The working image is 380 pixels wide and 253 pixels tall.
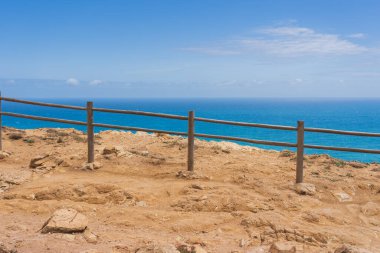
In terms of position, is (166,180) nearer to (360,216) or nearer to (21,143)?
(360,216)

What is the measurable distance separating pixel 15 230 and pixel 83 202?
1.45 meters

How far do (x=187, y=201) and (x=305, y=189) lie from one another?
2266 millimetres

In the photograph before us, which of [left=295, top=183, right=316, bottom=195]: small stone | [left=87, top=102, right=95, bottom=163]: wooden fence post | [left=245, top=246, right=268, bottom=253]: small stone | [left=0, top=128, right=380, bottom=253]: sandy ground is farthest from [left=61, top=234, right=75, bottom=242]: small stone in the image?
[left=295, top=183, right=316, bottom=195]: small stone

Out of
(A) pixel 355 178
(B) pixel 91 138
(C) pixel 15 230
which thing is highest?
(B) pixel 91 138

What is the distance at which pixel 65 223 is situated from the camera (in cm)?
589

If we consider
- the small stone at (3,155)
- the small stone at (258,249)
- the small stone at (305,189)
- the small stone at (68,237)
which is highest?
the small stone at (3,155)

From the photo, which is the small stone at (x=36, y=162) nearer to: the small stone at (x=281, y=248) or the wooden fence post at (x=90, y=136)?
the wooden fence post at (x=90, y=136)

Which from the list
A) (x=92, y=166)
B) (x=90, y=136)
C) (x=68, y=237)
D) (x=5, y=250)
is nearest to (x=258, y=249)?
(x=68, y=237)

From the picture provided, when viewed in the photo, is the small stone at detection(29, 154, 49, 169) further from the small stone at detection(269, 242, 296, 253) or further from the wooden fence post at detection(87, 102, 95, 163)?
the small stone at detection(269, 242, 296, 253)

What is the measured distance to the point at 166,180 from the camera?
8.39 meters

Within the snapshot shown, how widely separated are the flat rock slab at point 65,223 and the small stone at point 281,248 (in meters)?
2.73

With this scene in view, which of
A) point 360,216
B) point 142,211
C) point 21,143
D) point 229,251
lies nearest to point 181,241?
point 229,251

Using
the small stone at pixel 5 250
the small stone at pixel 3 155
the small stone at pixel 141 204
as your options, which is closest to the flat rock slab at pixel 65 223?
the small stone at pixel 5 250

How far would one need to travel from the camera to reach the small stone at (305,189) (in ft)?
24.9
